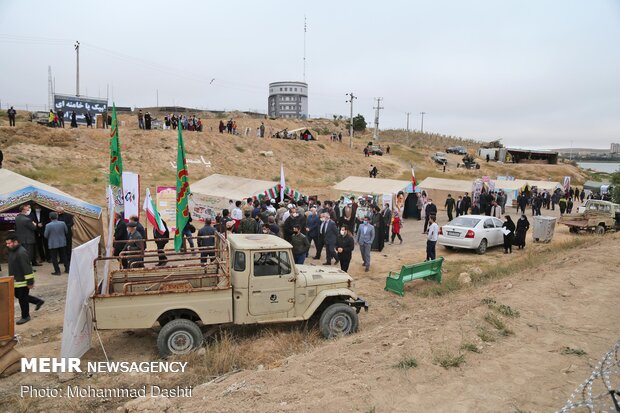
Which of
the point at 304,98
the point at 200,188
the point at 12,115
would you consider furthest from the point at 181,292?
the point at 304,98

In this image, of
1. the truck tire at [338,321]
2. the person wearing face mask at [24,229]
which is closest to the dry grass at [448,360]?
the truck tire at [338,321]

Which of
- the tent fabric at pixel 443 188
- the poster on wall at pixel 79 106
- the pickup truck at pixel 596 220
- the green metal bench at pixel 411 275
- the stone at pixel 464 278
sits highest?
the poster on wall at pixel 79 106

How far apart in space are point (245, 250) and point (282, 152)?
126ft

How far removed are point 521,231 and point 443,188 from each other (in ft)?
36.7

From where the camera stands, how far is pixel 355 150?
56.8 m

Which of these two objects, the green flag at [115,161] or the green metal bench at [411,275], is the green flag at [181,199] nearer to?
the green flag at [115,161]

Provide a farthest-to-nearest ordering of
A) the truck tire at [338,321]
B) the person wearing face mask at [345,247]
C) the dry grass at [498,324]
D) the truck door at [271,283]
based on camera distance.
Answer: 1. the person wearing face mask at [345,247]
2. the truck tire at [338,321]
3. the truck door at [271,283]
4. the dry grass at [498,324]

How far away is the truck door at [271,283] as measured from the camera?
24.2 ft

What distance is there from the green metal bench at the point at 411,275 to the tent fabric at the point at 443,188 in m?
15.8

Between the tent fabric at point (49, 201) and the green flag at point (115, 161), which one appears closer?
the green flag at point (115, 161)

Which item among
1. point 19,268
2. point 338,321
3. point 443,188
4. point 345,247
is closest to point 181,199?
point 19,268

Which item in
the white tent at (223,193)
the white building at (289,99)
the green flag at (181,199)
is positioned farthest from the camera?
the white building at (289,99)

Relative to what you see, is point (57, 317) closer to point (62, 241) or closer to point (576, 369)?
point (62, 241)

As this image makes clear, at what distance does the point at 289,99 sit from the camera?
112 meters
